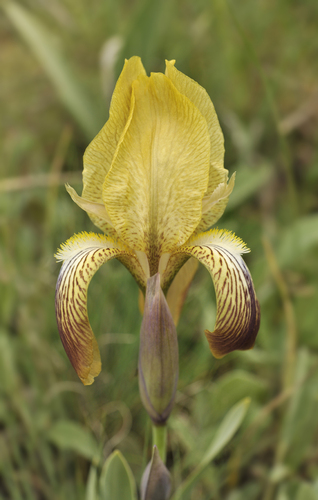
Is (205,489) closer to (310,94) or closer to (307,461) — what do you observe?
(307,461)

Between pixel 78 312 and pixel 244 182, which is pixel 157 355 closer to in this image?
pixel 78 312

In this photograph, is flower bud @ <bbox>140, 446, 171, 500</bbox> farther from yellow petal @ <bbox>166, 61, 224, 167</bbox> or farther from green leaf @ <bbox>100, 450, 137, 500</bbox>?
yellow petal @ <bbox>166, 61, 224, 167</bbox>

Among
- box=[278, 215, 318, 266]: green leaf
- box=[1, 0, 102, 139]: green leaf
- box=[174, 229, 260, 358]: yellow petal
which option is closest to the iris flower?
box=[174, 229, 260, 358]: yellow petal

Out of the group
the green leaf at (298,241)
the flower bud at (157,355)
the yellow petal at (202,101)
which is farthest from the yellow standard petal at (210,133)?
the green leaf at (298,241)

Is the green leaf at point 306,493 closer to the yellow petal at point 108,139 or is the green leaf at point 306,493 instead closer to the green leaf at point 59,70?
the yellow petal at point 108,139

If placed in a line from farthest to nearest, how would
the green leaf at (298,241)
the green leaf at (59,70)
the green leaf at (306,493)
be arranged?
the green leaf at (59,70) → the green leaf at (298,241) → the green leaf at (306,493)

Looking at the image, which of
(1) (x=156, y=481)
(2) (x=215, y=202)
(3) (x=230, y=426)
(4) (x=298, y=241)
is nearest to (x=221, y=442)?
(3) (x=230, y=426)

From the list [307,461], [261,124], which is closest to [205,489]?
[307,461]
